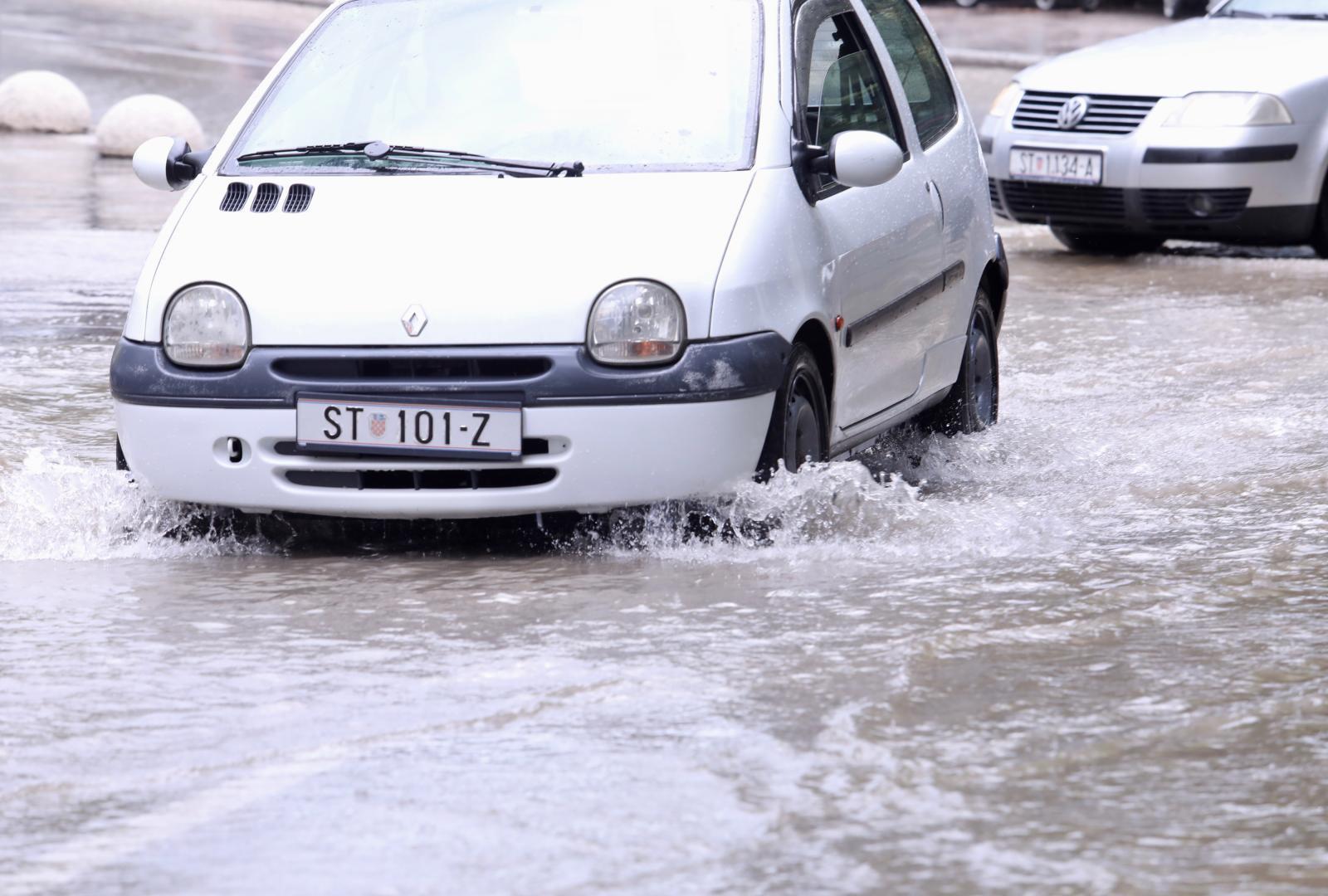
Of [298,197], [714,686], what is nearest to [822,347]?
[298,197]

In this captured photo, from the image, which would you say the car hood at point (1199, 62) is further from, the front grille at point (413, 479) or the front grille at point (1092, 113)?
the front grille at point (413, 479)

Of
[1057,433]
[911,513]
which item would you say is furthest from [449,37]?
[1057,433]

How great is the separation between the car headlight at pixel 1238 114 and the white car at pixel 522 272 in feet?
19.5

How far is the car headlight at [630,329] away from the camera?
18.1 ft

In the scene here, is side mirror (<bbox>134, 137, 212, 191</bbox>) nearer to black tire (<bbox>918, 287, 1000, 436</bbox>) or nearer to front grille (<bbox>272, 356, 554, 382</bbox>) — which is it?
front grille (<bbox>272, 356, 554, 382</bbox>)

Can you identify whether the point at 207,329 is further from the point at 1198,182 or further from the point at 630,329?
the point at 1198,182

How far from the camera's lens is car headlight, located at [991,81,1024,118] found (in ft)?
42.2

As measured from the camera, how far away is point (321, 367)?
5.61 meters

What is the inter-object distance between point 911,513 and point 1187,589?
0.89 meters

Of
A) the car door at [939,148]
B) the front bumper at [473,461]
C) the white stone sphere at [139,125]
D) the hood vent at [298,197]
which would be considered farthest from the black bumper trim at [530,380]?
the white stone sphere at [139,125]

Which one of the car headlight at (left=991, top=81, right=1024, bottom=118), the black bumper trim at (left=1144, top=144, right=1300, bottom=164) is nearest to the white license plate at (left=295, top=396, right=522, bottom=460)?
the black bumper trim at (left=1144, top=144, right=1300, bottom=164)

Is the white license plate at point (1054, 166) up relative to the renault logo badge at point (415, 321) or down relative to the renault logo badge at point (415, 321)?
down

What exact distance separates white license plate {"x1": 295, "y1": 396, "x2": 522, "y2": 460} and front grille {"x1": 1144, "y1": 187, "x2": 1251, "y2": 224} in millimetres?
7411

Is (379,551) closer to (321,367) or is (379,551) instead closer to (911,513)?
(321,367)
